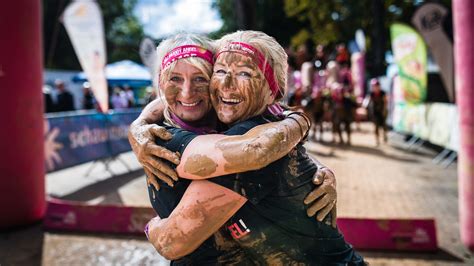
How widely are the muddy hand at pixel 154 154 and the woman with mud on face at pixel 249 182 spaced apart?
0.04 meters

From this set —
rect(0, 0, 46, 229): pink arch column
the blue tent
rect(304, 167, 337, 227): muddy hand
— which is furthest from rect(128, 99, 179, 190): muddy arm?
the blue tent

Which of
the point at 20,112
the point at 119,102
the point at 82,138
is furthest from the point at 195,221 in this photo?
the point at 119,102

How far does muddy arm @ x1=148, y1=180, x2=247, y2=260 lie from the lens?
1.36m

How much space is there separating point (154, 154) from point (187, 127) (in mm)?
170

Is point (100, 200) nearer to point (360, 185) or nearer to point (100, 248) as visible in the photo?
point (100, 248)

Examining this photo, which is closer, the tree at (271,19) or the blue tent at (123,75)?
the blue tent at (123,75)

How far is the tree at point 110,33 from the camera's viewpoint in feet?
112

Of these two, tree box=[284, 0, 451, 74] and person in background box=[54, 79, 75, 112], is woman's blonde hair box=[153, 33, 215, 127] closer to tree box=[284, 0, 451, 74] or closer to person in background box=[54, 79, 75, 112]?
person in background box=[54, 79, 75, 112]

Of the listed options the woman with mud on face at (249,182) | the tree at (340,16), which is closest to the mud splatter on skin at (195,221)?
the woman with mud on face at (249,182)

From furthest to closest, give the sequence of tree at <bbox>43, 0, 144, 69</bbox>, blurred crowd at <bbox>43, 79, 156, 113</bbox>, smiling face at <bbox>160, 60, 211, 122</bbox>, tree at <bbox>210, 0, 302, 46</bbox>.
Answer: tree at <bbox>43, 0, 144, 69</bbox> → tree at <bbox>210, 0, 302, 46</bbox> → blurred crowd at <bbox>43, 79, 156, 113</bbox> → smiling face at <bbox>160, 60, 211, 122</bbox>

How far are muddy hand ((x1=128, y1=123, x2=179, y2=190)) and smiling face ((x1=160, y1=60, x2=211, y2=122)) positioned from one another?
107mm

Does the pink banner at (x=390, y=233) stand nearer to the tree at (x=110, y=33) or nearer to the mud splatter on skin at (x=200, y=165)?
the mud splatter on skin at (x=200, y=165)

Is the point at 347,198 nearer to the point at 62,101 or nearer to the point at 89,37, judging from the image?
the point at 89,37

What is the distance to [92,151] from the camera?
880 cm
